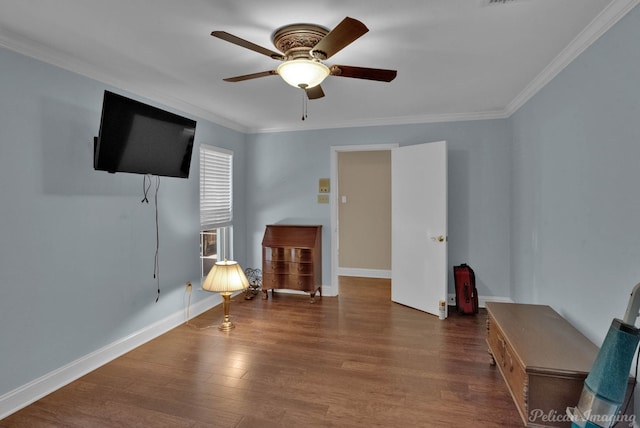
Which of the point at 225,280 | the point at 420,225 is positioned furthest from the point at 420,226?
the point at 225,280

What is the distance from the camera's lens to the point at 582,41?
2.25m

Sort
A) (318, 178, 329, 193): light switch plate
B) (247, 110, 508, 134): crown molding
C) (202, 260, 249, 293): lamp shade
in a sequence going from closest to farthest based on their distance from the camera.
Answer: (202, 260, 249, 293): lamp shade
(247, 110, 508, 134): crown molding
(318, 178, 329, 193): light switch plate

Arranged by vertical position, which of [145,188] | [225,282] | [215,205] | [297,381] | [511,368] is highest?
[145,188]

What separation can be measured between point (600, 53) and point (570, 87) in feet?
1.39

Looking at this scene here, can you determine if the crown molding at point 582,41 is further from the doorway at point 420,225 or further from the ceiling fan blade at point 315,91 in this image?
the ceiling fan blade at point 315,91

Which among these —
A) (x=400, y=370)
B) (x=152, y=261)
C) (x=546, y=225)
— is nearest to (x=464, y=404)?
(x=400, y=370)

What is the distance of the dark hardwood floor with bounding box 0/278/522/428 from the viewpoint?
2.15 m

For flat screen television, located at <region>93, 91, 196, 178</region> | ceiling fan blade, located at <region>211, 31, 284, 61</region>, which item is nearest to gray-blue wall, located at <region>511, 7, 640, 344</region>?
ceiling fan blade, located at <region>211, 31, 284, 61</region>

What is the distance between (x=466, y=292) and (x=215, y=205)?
3.30m

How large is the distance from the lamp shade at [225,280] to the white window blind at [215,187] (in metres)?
0.85

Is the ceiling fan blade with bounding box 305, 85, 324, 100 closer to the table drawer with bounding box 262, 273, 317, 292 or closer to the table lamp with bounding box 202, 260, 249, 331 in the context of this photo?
the table lamp with bounding box 202, 260, 249, 331

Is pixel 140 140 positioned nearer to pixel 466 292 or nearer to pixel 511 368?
pixel 511 368

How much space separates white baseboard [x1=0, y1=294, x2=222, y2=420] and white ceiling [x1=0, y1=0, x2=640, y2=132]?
7.40ft

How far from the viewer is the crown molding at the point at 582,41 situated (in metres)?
1.86
